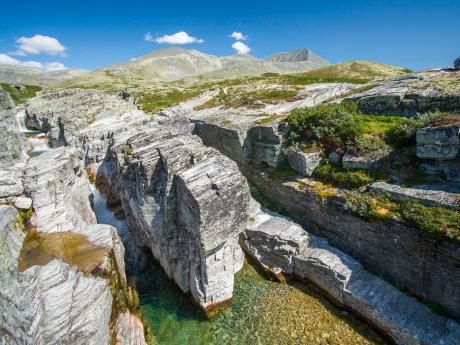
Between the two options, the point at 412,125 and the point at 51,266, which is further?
the point at 412,125

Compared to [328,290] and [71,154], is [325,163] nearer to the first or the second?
[328,290]

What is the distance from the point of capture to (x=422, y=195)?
38.5 ft

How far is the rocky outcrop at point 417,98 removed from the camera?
17250 mm

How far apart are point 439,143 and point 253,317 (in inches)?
430

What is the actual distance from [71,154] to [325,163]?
15584 millimetres

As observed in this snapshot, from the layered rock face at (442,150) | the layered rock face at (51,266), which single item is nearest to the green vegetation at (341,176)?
the layered rock face at (442,150)

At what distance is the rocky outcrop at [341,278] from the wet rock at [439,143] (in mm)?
5916

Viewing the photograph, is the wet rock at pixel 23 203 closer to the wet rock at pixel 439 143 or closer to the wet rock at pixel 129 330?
the wet rock at pixel 129 330

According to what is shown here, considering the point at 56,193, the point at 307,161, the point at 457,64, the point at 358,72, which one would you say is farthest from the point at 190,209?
the point at 358,72

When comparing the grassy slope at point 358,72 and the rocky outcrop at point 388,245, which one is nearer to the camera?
the rocky outcrop at point 388,245

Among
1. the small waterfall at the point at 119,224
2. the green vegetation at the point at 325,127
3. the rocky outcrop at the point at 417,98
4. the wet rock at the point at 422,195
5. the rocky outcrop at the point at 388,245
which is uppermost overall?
the rocky outcrop at the point at 417,98

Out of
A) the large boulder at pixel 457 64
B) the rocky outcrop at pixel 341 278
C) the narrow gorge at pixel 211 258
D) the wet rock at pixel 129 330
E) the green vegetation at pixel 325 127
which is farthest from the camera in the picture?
the large boulder at pixel 457 64

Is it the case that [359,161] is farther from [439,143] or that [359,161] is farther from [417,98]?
[417,98]

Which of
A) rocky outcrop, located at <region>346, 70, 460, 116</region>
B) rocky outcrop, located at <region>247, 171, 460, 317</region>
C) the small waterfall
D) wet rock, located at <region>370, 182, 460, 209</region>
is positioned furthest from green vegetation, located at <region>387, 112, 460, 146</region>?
the small waterfall
